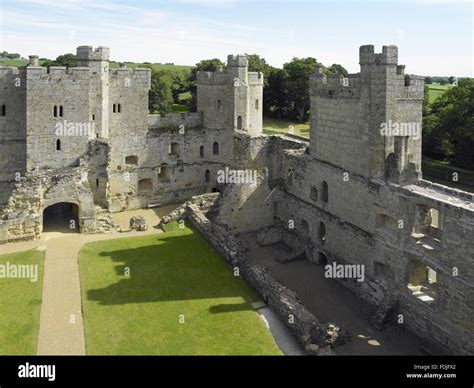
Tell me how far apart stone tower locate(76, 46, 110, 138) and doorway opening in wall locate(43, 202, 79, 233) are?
5.62m

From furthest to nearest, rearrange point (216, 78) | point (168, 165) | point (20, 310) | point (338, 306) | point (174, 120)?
point (174, 120), point (216, 78), point (168, 165), point (338, 306), point (20, 310)

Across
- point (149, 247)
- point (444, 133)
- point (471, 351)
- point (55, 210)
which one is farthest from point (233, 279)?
point (444, 133)

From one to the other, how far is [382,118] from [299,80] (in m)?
45.0

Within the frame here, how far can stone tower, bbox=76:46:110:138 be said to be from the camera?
31.9 metres

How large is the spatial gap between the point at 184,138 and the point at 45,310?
20.0 metres

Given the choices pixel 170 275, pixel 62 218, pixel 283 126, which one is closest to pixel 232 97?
pixel 62 218

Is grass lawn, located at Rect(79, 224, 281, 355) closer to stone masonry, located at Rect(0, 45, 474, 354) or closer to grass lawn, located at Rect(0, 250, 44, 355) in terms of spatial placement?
grass lawn, located at Rect(0, 250, 44, 355)

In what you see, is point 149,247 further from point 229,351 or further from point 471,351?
point 471,351

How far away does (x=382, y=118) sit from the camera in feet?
76.6

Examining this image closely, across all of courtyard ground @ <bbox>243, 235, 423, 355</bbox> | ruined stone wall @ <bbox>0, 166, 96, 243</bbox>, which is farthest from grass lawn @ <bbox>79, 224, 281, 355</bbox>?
courtyard ground @ <bbox>243, 235, 423, 355</bbox>

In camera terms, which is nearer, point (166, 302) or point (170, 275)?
point (166, 302)

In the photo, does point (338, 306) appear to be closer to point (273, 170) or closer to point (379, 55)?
point (379, 55)

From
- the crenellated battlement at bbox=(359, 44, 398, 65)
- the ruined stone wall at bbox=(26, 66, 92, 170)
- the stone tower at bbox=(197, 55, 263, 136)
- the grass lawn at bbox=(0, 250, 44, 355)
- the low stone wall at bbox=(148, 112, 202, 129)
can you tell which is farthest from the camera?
the low stone wall at bbox=(148, 112, 202, 129)

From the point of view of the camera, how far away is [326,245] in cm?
2784
